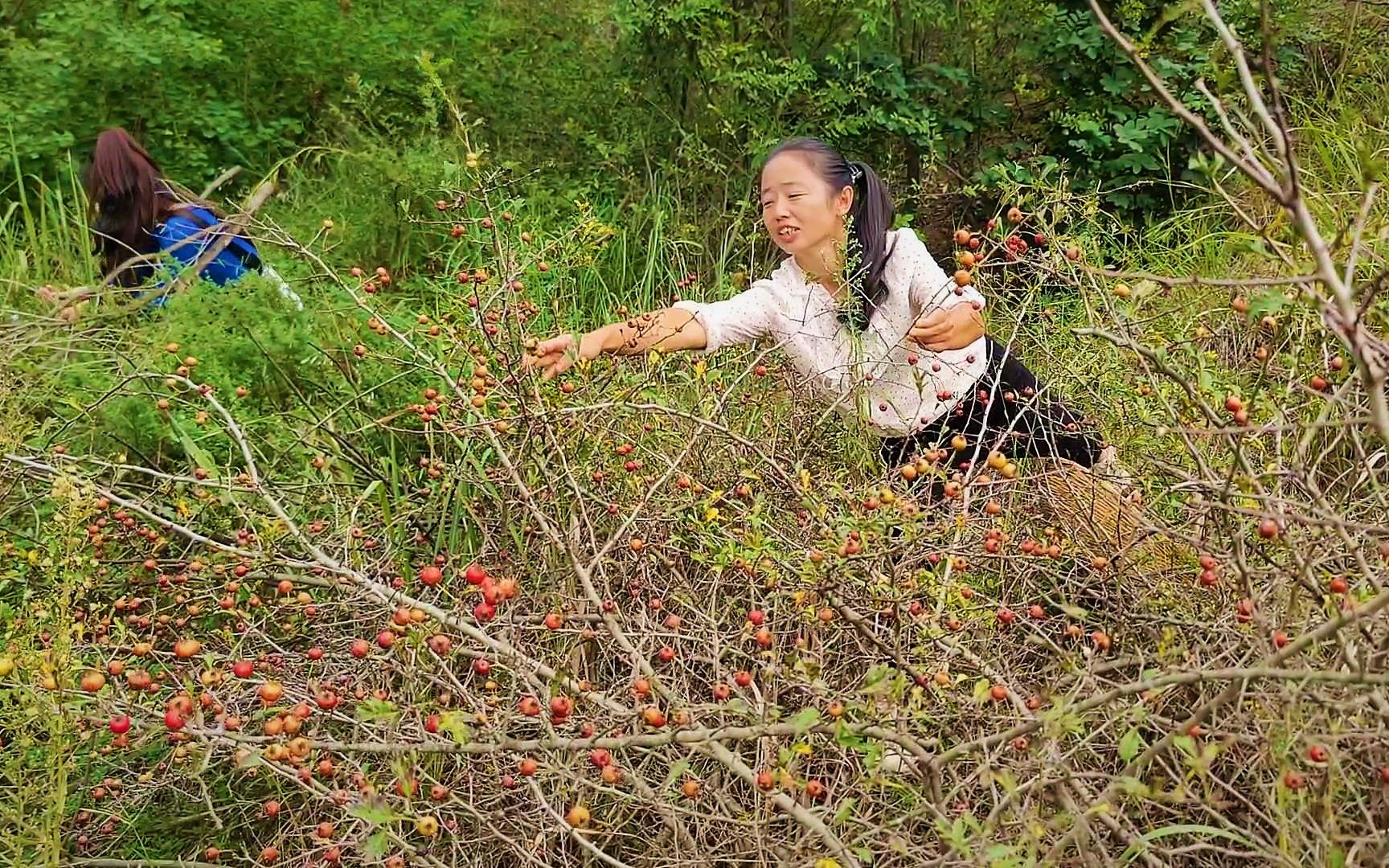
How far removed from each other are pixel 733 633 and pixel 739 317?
44.5 inches

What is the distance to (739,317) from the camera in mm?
2885

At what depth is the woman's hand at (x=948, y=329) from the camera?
8.04 feet

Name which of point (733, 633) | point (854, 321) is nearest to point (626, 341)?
point (854, 321)

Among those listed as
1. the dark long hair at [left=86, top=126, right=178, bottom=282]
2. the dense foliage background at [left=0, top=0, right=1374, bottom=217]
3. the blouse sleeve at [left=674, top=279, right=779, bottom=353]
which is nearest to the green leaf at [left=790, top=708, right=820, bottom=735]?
the blouse sleeve at [left=674, top=279, right=779, bottom=353]

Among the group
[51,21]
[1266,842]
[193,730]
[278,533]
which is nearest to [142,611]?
[278,533]

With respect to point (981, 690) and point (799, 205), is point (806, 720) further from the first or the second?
point (799, 205)

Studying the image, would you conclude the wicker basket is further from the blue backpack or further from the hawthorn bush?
the blue backpack

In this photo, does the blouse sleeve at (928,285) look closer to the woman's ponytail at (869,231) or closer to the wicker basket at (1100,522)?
the woman's ponytail at (869,231)

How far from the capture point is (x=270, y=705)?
6.00ft

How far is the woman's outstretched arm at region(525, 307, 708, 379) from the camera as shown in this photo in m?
2.29

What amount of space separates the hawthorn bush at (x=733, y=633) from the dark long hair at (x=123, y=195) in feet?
5.06

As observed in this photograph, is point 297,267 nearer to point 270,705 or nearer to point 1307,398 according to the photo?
point 270,705

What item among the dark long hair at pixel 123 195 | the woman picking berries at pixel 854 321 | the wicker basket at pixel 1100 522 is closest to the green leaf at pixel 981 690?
the wicker basket at pixel 1100 522

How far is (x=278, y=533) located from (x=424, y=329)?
2.56 ft
